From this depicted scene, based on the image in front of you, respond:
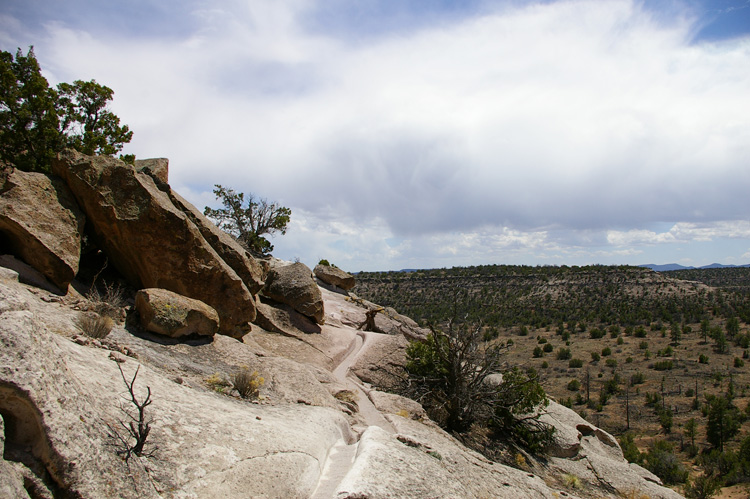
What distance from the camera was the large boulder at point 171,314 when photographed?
1097 cm

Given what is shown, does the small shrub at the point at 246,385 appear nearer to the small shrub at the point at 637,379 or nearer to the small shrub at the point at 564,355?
the small shrub at the point at 637,379

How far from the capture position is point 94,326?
894 cm

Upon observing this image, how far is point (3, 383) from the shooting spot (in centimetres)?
417

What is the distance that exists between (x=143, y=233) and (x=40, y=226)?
2.50 meters

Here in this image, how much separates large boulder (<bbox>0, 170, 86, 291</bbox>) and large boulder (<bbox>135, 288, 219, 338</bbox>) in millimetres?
1870

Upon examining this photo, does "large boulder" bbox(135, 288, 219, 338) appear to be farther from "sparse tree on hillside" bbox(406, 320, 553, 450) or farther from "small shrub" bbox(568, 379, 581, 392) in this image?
"small shrub" bbox(568, 379, 581, 392)

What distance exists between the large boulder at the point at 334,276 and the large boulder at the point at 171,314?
24.8 m

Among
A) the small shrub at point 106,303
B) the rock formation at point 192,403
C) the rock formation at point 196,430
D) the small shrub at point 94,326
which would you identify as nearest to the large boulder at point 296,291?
the rock formation at point 192,403

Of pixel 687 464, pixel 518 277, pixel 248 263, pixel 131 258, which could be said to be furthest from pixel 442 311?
pixel 131 258

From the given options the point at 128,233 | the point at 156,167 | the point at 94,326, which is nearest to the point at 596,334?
the point at 156,167

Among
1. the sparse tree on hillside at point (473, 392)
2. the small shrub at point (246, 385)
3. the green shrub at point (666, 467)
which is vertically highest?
the small shrub at point (246, 385)

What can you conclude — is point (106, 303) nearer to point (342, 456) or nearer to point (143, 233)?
point (143, 233)

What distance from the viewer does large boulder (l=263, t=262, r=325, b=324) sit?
20.7 m

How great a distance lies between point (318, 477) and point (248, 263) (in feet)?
36.7
